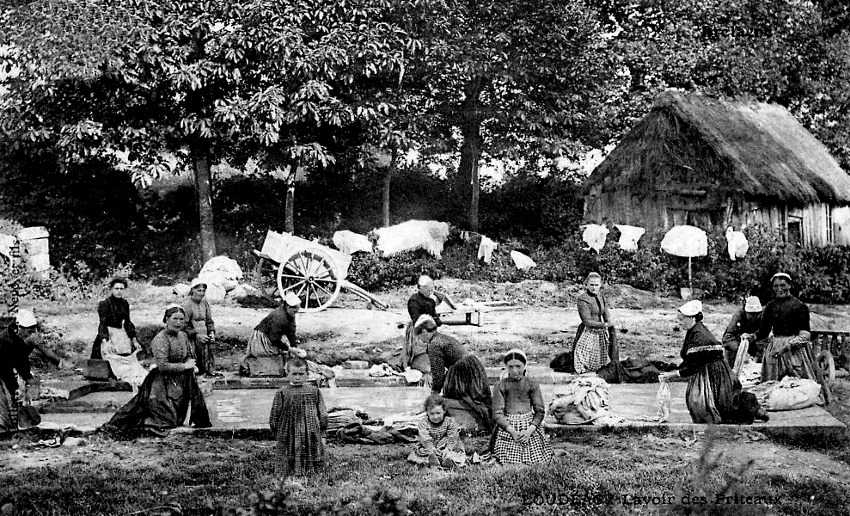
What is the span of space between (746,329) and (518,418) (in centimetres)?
489

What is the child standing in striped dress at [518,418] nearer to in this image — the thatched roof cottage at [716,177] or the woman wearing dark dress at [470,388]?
the woman wearing dark dress at [470,388]

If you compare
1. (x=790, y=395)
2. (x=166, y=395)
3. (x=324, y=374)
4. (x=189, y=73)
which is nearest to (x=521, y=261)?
(x=189, y=73)

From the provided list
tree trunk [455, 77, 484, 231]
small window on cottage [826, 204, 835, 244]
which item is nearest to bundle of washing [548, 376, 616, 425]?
tree trunk [455, 77, 484, 231]

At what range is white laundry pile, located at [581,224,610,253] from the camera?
870 inches

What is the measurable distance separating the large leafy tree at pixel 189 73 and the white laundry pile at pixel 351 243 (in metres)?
1.93

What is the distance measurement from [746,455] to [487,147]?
52.9ft

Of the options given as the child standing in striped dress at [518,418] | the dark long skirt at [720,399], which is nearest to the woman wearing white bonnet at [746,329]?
the dark long skirt at [720,399]

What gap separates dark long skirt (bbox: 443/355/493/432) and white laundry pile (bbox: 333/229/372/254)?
10.8 m

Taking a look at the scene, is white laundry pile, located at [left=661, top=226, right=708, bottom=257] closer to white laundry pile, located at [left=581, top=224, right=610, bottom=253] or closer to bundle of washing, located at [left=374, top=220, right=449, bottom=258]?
white laundry pile, located at [left=581, top=224, right=610, bottom=253]

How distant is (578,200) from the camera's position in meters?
25.7

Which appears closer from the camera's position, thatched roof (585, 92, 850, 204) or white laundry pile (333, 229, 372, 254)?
white laundry pile (333, 229, 372, 254)

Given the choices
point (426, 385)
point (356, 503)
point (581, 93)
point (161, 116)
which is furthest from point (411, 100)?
point (356, 503)

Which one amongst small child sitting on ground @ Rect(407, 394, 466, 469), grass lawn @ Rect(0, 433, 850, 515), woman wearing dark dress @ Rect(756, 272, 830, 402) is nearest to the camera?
grass lawn @ Rect(0, 433, 850, 515)

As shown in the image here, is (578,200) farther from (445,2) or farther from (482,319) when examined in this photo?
(482,319)
